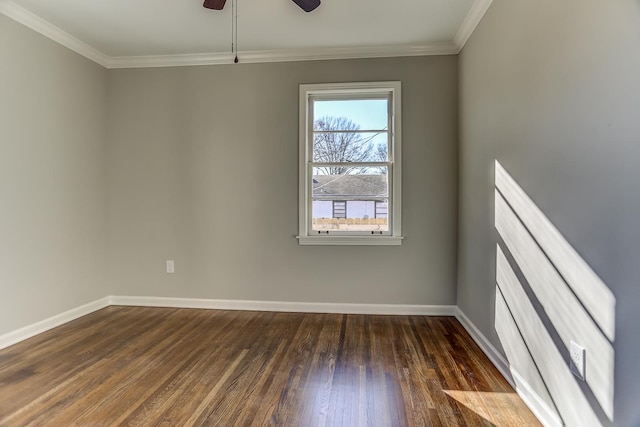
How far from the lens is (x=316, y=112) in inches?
127

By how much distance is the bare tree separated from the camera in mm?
3176

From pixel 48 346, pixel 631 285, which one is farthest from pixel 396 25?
pixel 48 346

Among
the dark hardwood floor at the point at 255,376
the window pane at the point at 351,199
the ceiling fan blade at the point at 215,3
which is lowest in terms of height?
the dark hardwood floor at the point at 255,376

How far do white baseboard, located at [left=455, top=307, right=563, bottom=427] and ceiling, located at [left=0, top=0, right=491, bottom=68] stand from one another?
92.6 inches

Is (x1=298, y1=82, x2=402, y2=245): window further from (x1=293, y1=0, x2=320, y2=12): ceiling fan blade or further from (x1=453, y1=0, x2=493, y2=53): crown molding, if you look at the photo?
(x1=293, y1=0, x2=320, y2=12): ceiling fan blade

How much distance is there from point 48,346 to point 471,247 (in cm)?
330

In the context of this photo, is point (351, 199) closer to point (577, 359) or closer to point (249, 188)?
point (249, 188)

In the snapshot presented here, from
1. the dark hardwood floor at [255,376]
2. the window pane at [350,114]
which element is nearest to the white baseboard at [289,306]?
the dark hardwood floor at [255,376]

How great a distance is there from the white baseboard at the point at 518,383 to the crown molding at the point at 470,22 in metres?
2.32

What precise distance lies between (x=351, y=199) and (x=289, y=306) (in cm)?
121

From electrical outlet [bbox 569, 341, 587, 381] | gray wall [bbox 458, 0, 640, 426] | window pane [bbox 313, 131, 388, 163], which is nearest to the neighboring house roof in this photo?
window pane [bbox 313, 131, 388, 163]

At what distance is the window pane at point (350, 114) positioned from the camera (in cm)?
316

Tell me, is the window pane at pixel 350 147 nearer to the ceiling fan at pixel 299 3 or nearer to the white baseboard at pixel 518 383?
the ceiling fan at pixel 299 3

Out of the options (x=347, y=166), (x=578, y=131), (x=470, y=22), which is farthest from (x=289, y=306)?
(x=470, y=22)
